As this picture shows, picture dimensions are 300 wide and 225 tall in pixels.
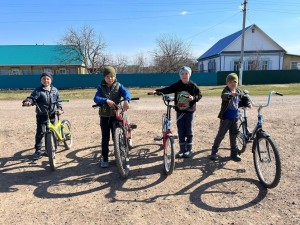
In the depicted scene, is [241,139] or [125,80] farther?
[125,80]

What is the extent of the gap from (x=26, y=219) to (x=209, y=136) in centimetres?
458

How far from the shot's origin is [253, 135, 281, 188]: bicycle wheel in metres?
3.79

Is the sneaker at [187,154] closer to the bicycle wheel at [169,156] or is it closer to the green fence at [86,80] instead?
the bicycle wheel at [169,156]

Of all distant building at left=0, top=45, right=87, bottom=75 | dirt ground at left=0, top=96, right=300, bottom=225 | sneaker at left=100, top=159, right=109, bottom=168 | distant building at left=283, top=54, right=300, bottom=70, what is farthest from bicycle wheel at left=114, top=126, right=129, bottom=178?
distant building at left=283, top=54, right=300, bottom=70

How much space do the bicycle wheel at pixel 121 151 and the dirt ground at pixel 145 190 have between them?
0.57ft

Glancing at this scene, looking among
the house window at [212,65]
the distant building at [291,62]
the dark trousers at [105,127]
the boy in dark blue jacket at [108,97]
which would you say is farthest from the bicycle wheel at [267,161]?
the distant building at [291,62]

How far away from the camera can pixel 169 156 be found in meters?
4.70

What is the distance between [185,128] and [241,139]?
1000 mm

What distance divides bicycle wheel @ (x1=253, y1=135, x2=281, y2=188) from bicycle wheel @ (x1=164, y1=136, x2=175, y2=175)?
48.2 inches

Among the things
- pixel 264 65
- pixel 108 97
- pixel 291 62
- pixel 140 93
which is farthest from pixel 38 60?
pixel 108 97

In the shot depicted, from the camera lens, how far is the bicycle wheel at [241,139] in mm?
4984

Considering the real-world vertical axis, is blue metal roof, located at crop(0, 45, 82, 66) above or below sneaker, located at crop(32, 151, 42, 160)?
above

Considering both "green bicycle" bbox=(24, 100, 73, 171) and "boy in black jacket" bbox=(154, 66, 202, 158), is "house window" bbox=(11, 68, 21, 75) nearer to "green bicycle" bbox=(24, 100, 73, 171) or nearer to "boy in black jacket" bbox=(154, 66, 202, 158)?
"green bicycle" bbox=(24, 100, 73, 171)

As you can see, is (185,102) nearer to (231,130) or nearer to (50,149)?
(231,130)
